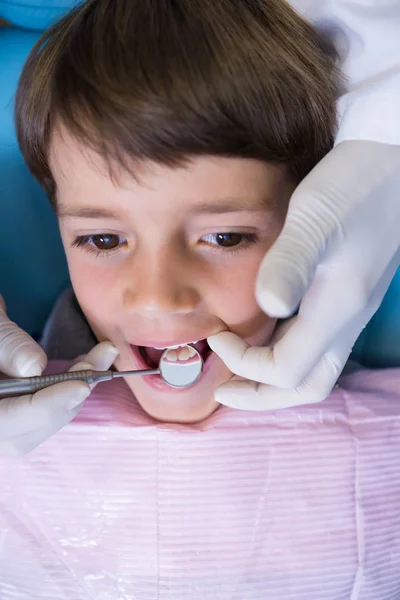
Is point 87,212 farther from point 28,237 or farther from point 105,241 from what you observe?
point 28,237

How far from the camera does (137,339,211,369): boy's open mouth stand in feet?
3.10

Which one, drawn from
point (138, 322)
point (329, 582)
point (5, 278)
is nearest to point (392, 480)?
point (329, 582)

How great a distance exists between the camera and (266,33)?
84cm

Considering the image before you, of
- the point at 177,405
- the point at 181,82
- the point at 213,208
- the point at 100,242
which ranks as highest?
the point at 181,82

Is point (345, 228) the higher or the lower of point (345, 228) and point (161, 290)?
the higher

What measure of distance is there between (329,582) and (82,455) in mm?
425

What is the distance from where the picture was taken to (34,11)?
1.19 m

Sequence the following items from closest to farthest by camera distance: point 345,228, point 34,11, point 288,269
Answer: point 288,269
point 345,228
point 34,11

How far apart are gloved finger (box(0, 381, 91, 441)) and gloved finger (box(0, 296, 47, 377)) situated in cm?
→ 4

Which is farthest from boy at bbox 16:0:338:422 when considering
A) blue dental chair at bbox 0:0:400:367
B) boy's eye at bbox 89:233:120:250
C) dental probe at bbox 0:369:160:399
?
blue dental chair at bbox 0:0:400:367

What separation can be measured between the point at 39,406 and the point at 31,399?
2cm

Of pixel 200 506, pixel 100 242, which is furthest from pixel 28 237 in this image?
pixel 200 506

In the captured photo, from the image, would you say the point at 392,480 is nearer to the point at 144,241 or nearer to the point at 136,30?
the point at 144,241

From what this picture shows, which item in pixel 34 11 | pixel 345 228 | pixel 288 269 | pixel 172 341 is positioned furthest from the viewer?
pixel 34 11
